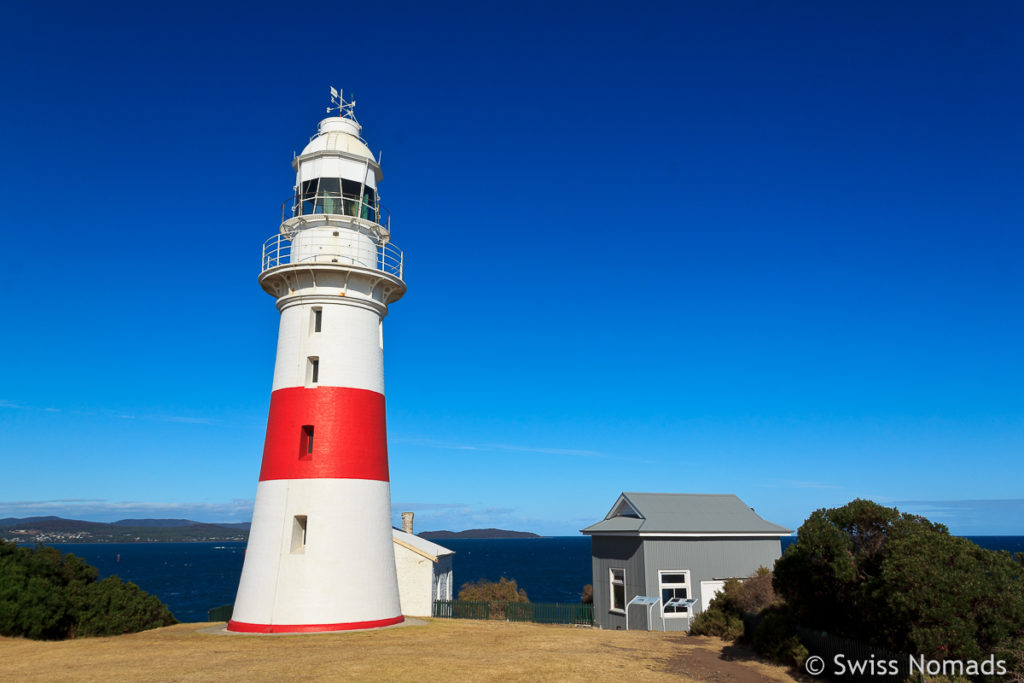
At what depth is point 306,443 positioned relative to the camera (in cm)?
2177

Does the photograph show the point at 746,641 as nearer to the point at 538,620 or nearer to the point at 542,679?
the point at 542,679

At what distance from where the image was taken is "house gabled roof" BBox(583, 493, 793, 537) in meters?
27.3

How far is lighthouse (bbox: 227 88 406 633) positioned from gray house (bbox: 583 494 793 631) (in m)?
9.85

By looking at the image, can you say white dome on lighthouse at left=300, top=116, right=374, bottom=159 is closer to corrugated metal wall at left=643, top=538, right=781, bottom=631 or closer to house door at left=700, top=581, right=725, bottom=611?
corrugated metal wall at left=643, top=538, right=781, bottom=631

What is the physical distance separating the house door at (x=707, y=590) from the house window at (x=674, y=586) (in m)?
0.60

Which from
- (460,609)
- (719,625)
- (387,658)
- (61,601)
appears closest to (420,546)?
(460,609)

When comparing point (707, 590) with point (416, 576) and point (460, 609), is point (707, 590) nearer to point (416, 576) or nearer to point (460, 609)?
point (460, 609)

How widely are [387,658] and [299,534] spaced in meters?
6.25

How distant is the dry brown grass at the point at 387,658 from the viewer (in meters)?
14.8

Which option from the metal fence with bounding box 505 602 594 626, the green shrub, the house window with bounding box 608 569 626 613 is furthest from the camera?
the metal fence with bounding box 505 602 594 626

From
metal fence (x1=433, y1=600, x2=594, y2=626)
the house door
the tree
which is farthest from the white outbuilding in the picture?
the tree

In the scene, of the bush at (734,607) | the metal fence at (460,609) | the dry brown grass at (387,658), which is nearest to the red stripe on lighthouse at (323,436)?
the dry brown grass at (387,658)

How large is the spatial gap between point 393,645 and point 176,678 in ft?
18.5

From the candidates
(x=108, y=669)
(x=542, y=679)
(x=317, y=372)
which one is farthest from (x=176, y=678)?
(x=317, y=372)
